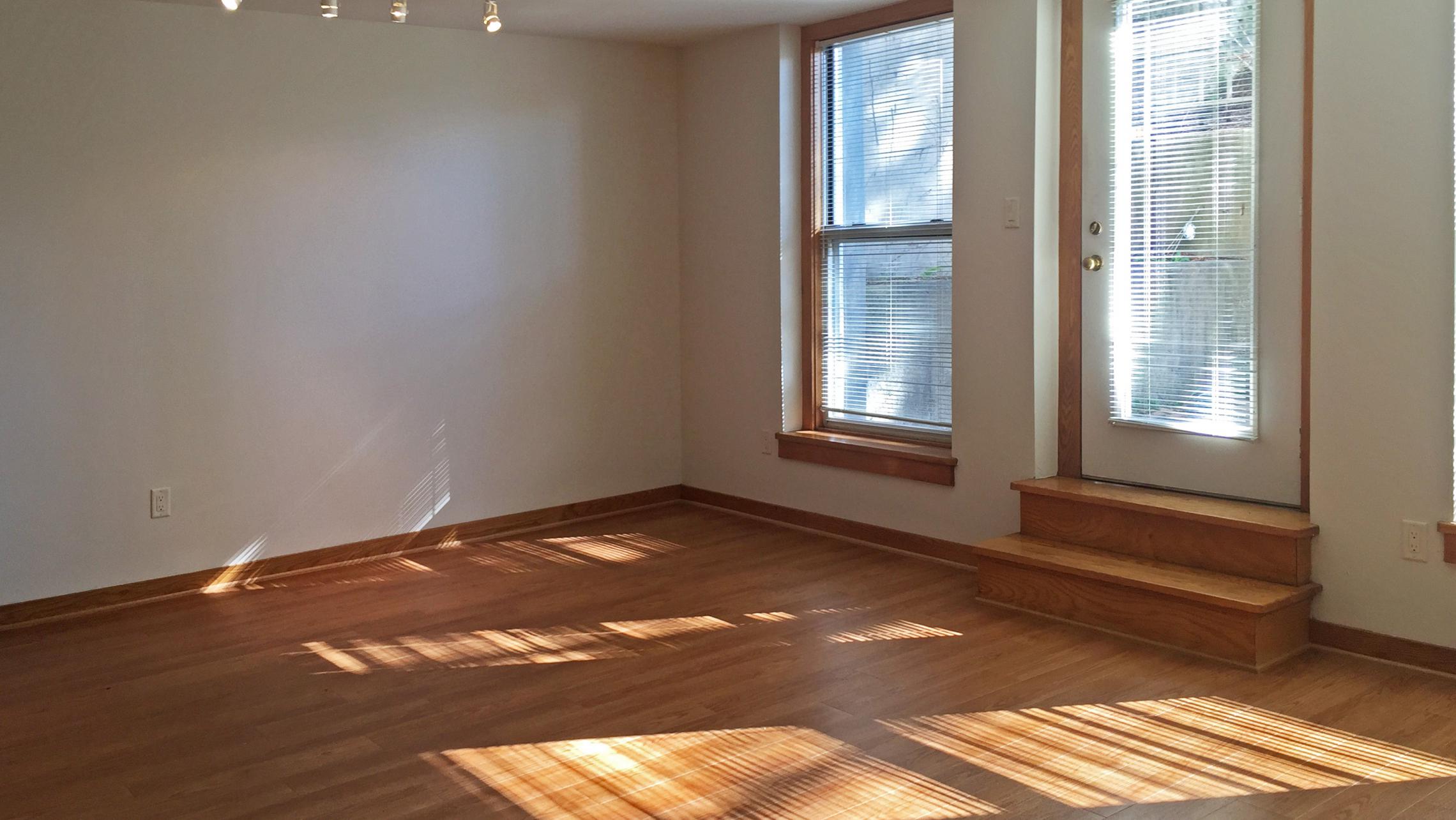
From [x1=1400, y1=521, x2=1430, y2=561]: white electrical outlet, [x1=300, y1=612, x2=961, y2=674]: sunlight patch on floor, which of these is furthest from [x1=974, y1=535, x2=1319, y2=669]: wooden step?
[x1=300, y1=612, x2=961, y2=674]: sunlight patch on floor

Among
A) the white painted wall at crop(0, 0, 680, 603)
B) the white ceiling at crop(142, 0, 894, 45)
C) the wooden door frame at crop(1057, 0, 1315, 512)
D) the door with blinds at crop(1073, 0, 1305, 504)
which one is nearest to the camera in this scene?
the door with blinds at crop(1073, 0, 1305, 504)

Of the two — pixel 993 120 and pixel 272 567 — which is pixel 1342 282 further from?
pixel 272 567

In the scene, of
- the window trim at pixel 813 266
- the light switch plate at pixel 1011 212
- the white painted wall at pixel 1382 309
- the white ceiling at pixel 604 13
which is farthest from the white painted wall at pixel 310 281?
the white painted wall at pixel 1382 309

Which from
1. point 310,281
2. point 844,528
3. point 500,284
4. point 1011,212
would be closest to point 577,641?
point 844,528

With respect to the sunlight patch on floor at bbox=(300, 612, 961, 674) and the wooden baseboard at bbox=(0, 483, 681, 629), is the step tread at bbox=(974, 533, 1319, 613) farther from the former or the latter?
the wooden baseboard at bbox=(0, 483, 681, 629)

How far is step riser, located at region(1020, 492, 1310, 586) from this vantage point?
3785 mm

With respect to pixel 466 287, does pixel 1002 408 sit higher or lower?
lower

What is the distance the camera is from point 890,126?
205 inches

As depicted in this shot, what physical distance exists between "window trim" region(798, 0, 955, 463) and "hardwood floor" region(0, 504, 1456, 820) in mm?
897

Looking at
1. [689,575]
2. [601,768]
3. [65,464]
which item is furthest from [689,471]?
[601,768]

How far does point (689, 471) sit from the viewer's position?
6.29 meters

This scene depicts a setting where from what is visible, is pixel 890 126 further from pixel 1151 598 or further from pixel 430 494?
pixel 430 494

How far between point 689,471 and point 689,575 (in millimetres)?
1487

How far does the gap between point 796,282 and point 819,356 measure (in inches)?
14.6
